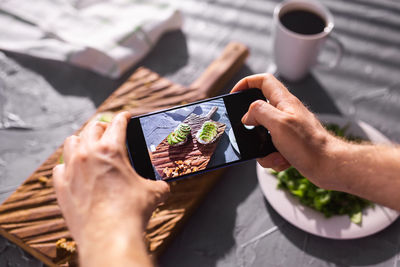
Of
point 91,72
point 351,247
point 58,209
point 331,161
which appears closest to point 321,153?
point 331,161

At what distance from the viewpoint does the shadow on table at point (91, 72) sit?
83 cm

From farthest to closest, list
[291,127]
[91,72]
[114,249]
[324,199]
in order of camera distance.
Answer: [91,72], [324,199], [291,127], [114,249]

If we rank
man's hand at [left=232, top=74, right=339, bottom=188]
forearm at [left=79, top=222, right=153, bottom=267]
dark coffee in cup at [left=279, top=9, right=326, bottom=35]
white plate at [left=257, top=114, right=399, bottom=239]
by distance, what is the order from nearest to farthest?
forearm at [left=79, top=222, right=153, bottom=267], man's hand at [left=232, top=74, right=339, bottom=188], white plate at [left=257, top=114, right=399, bottom=239], dark coffee in cup at [left=279, top=9, right=326, bottom=35]

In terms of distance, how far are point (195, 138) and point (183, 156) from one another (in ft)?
0.12

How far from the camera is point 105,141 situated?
0.46m

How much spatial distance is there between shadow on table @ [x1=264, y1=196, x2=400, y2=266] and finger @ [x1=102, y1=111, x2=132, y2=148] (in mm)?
374

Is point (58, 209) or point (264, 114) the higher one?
point (264, 114)

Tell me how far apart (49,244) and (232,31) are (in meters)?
0.66

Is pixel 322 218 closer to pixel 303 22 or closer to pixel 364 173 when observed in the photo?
pixel 364 173

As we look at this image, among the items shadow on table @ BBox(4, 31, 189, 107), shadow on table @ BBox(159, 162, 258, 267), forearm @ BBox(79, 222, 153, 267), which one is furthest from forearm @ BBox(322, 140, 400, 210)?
shadow on table @ BBox(4, 31, 189, 107)

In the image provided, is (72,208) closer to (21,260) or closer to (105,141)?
(105,141)

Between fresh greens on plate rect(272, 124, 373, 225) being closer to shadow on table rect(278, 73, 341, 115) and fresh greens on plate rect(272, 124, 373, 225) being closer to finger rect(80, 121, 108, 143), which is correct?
shadow on table rect(278, 73, 341, 115)

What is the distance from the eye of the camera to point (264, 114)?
0.52m

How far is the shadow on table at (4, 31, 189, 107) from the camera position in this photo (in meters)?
0.83
